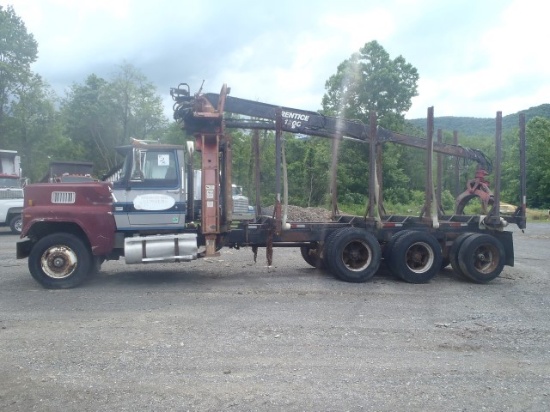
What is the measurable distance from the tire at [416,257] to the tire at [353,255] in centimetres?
38

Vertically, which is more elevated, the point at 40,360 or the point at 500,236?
the point at 500,236

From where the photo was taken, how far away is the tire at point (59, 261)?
998 centimetres

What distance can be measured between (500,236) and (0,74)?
3591 cm

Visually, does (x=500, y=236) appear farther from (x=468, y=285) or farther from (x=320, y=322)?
(x=320, y=322)

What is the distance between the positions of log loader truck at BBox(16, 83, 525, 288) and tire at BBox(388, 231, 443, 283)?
0.8 inches

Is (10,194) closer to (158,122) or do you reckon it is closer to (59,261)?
(59,261)

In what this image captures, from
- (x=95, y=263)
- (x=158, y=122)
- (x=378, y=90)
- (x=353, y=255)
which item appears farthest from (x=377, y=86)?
(x=95, y=263)

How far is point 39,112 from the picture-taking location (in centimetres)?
3722

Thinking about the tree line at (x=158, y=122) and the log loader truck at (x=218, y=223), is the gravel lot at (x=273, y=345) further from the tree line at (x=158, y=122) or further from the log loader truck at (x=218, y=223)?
the tree line at (x=158, y=122)

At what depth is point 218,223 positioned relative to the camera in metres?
10.7

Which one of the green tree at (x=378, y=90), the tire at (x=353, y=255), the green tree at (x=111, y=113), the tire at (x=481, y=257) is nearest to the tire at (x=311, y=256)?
the tire at (x=353, y=255)

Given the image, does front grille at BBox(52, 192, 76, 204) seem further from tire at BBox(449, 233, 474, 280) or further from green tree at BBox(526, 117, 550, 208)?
green tree at BBox(526, 117, 550, 208)

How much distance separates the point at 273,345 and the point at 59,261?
5.32 m

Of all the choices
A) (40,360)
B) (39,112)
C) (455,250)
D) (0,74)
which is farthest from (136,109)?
(40,360)
